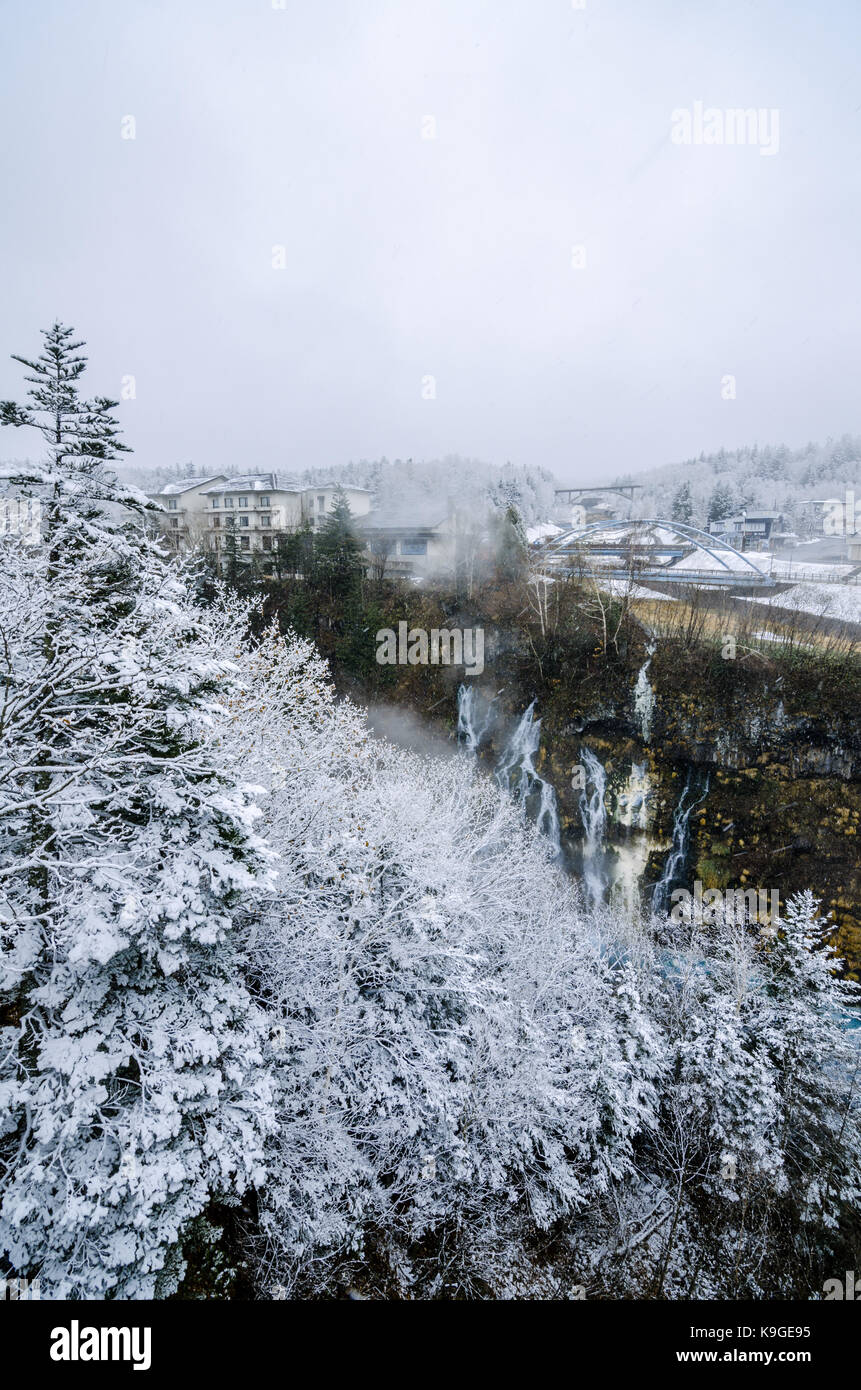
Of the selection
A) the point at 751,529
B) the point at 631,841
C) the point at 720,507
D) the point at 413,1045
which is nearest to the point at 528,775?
the point at 631,841

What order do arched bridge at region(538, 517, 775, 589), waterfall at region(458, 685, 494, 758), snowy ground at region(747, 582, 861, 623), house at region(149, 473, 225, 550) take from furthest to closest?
house at region(149, 473, 225, 550), waterfall at region(458, 685, 494, 758), arched bridge at region(538, 517, 775, 589), snowy ground at region(747, 582, 861, 623)

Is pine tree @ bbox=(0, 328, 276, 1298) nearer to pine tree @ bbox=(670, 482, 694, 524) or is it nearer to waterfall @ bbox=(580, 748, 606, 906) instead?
waterfall @ bbox=(580, 748, 606, 906)

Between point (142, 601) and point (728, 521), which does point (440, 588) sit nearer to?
point (728, 521)

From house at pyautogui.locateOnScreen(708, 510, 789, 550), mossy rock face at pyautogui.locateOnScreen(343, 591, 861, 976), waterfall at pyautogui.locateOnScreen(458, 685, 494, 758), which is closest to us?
mossy rock face at pyautogui.locateOnScreen(343, 591, 861, 976)

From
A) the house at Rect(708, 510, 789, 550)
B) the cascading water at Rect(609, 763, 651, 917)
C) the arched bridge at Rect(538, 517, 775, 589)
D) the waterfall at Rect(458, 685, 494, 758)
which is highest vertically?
the house at Rect(708, 510, 789, 550)

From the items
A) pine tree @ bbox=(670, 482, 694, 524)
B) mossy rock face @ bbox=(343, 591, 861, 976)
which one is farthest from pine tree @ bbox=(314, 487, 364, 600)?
pine tree @ bbox=(670, 482, 694, 524)
